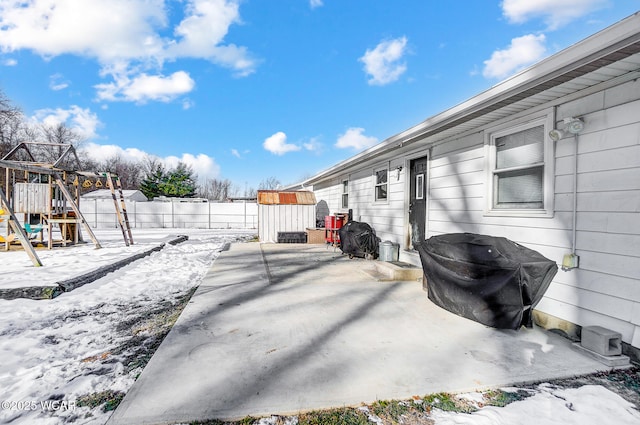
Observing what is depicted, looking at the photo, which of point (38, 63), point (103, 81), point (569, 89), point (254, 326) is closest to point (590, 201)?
point (569, 89)

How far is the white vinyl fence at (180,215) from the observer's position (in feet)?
61.8

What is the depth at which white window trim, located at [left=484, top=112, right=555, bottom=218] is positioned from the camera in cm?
300

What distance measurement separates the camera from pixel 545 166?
3.08m

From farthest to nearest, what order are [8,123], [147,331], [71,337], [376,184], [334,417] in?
[8,123] → [376,184] → [147,331] → [71,337] → [334,417]

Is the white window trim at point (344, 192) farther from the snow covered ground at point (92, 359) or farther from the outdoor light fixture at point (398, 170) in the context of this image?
the snow covered ground at point (92, 359)

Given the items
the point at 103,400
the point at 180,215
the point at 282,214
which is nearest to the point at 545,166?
the point at 103,400

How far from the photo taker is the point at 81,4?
19.6 ft

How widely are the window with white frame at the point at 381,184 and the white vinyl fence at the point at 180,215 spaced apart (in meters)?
13.5

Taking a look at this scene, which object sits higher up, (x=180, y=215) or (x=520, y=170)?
(x=520, y=170)

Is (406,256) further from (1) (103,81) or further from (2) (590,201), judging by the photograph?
(1) (103,81)

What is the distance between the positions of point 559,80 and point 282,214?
853 cm

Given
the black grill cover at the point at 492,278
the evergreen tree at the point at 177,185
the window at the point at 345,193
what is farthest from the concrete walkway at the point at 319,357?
the evergreen tree at the point at 177,185

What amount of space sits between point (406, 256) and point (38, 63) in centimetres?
1721

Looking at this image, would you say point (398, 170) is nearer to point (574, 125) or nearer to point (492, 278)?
point (574, 125)
